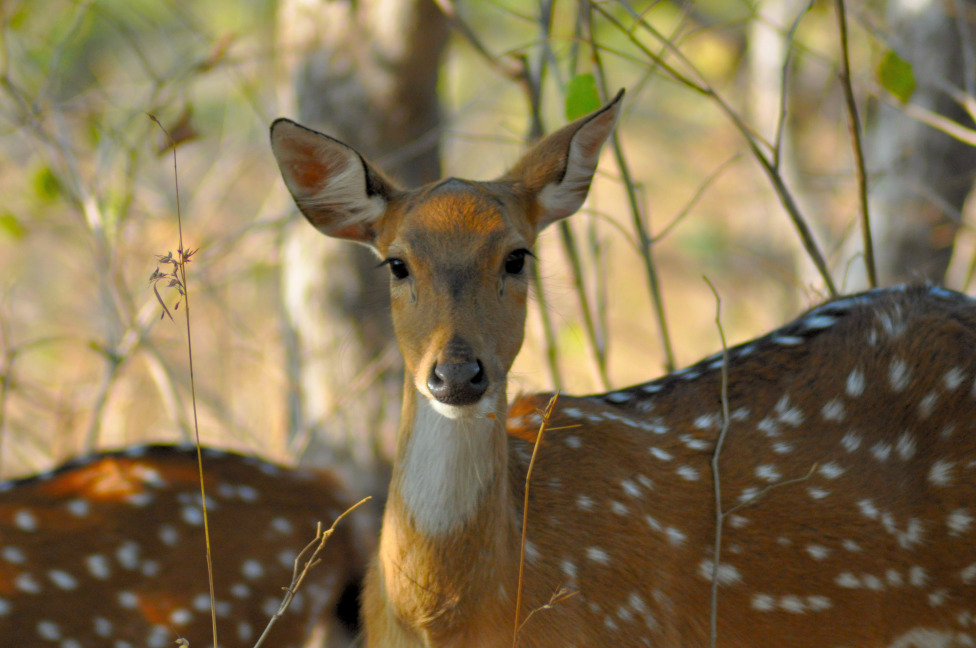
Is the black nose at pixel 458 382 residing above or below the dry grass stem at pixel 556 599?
above

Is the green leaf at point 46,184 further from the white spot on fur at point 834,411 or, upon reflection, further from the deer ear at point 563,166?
the white spot on fur at point 834,411

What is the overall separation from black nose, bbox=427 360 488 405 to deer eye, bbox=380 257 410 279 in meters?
0.50

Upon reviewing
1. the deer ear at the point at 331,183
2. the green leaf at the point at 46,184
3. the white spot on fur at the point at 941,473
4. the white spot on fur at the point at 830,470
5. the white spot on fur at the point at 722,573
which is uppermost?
the green leaf at the point at 46,184

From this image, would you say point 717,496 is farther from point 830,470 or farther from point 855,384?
point 855,384

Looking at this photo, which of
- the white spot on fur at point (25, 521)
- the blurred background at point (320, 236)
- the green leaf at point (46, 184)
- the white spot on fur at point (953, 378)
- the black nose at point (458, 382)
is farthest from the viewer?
the green leaf at point (46, 184)

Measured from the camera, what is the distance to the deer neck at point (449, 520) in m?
3.05

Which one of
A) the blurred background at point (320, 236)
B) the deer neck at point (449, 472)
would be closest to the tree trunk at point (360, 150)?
the blurred background at point (320, 236)

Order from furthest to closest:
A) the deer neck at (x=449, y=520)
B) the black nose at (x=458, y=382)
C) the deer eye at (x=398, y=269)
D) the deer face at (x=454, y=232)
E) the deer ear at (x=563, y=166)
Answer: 1. the deer ear at (x=563, y=166)
2. the deer eye at (x=398, y=269)
3. the deer neck at (x=449, y=520)
4. the deer face at (x=454, y=232)
5. the black nose at (x=458, y=382)

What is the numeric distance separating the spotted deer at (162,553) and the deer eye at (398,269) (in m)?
1.58

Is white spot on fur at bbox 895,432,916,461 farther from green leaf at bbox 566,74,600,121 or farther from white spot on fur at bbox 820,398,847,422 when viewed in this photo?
green leaf at bbox 566,74,600,121

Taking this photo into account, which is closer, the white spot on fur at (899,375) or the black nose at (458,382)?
the black nose at (458,382)

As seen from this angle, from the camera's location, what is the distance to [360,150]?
580 centimetres

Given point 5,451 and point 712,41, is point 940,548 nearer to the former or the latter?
point 5,451

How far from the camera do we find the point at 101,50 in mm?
17328
